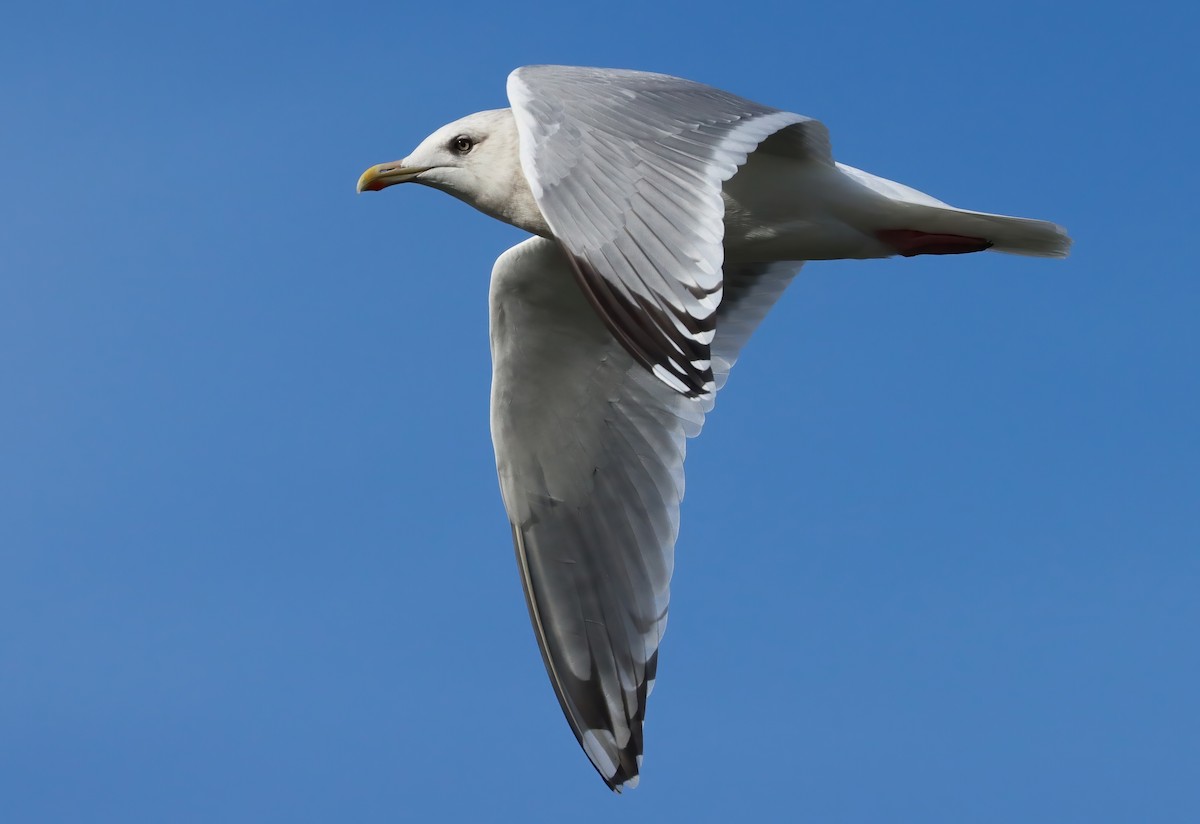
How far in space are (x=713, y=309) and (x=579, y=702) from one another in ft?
9.53

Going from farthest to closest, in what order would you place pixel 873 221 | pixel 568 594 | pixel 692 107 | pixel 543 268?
pixel 568 594
pixel 543 268
pixel 873 221
pixel 692 107

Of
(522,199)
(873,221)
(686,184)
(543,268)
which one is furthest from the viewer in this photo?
(543,268)

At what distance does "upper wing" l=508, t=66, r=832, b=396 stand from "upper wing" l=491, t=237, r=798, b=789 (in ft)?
6.31

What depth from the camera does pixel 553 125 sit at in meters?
4.25

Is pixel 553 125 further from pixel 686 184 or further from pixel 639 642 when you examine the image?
pixel 639 642

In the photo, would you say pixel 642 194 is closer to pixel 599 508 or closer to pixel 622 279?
pixel 622 279

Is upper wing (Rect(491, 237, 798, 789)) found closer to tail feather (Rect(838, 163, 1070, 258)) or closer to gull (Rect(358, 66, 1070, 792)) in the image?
→ gull (Rect(358, 66, 1070, 792))

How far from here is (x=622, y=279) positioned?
12.7 feet

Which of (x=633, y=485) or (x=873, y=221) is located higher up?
(x=873, y=221)

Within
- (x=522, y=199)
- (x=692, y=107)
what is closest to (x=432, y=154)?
(x=522, y=199)

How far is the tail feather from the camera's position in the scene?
5590mm

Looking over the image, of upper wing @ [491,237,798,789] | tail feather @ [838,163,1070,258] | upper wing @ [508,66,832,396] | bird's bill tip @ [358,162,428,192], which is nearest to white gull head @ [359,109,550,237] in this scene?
bird's bill tip @ [358,162,428,192]

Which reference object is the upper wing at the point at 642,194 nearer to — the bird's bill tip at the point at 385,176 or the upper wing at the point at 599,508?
the bird's bill tip at the point at 385,176

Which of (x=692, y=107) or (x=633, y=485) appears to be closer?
(x=692, y=107)
